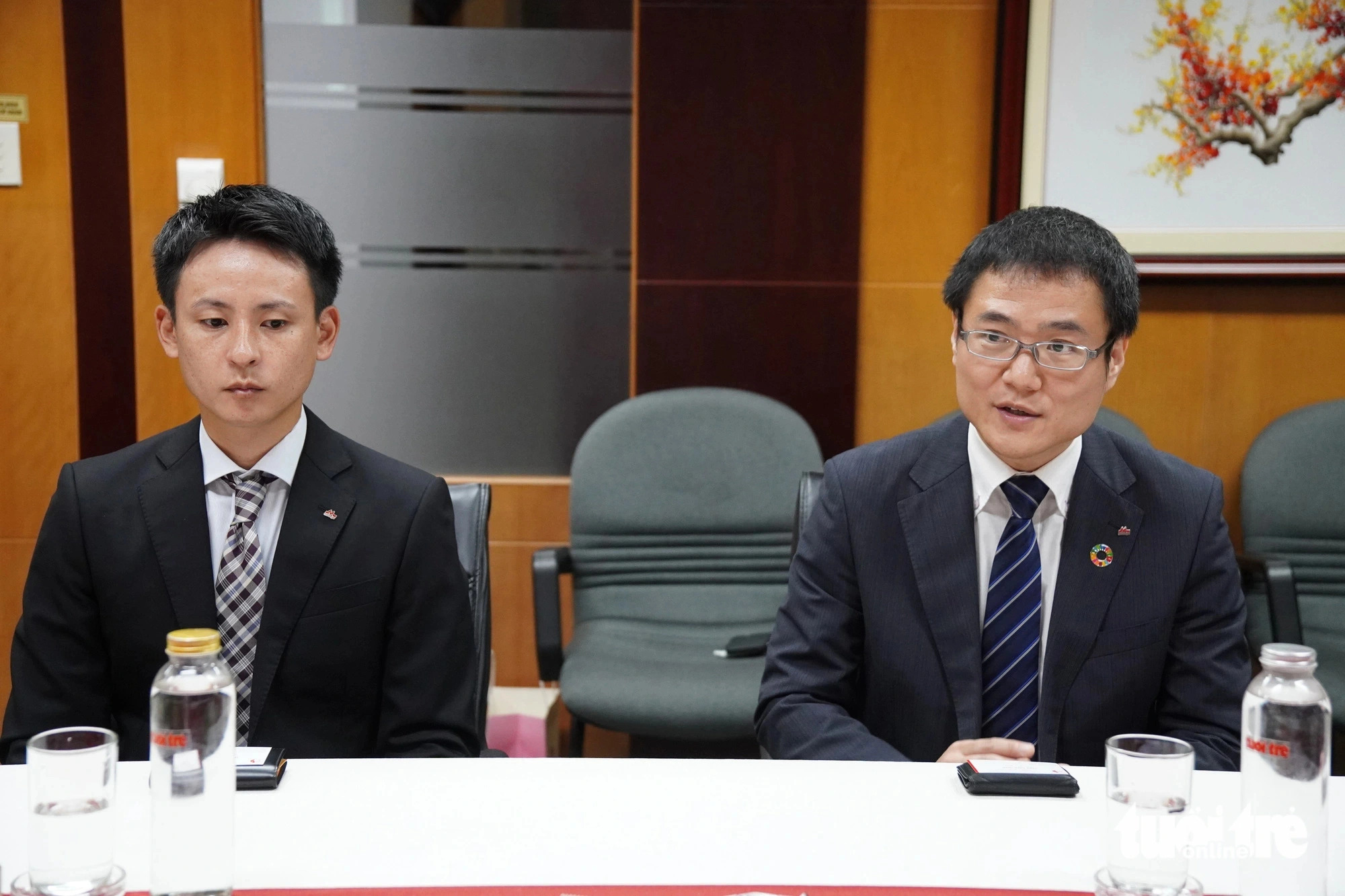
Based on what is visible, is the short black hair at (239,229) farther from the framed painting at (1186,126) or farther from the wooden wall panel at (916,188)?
the framed painting at (1186,126)

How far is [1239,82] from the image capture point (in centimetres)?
307

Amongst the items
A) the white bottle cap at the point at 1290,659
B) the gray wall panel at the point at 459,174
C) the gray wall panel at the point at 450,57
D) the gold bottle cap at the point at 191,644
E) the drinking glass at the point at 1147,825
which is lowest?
the drinking glass at the point at 1147,825

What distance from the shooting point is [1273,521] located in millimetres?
3027

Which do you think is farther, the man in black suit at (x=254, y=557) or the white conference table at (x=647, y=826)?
the man in black suit at (x=254, y=557)

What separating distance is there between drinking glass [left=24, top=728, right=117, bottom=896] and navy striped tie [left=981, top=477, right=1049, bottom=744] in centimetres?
115

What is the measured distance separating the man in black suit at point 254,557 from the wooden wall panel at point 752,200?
1.60 m

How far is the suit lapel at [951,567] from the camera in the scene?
164cm

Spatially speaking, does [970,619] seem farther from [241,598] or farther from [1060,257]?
[241,598]

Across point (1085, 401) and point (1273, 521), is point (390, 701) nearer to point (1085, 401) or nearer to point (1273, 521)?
point (1085, 401)

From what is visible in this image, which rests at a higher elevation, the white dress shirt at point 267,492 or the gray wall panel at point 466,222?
the gray wall panel at point 466,222

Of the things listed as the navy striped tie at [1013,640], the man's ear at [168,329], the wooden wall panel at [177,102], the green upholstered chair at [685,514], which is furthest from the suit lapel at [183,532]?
the wooden wall panel at [177,102]

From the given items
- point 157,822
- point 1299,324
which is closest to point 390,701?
point 157,822

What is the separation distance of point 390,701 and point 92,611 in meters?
0.44

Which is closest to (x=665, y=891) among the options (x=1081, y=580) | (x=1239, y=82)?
(x=1081, y=580)
